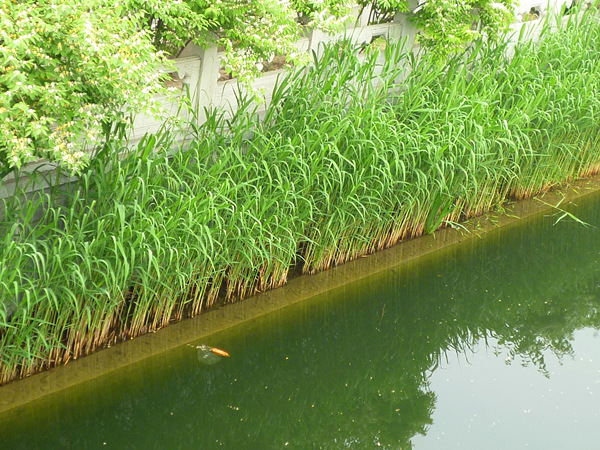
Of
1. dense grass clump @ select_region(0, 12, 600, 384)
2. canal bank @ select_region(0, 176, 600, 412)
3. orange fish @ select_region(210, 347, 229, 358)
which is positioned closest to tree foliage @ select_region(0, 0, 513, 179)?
dense grass clump @ select_region(0, 12, 600, 384)

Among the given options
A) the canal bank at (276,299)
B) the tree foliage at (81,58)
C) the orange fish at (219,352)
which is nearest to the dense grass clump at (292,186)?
the canal bank at (276,299)

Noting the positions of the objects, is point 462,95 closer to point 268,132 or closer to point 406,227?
point 406,227

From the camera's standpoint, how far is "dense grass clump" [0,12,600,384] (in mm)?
4605

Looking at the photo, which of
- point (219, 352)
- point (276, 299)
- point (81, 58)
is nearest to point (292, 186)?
point (276, 299)

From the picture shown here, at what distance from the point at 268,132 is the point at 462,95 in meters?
1.68

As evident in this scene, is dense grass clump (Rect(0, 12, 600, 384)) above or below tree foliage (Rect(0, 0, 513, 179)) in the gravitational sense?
below

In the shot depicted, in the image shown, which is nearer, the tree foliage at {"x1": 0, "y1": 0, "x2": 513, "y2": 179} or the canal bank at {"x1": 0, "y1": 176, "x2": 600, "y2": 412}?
the tree foliage at {"x1": 0, "y1": 0, "x2": 513, "y2": 179}

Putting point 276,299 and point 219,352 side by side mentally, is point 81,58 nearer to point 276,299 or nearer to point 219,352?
point 219,352

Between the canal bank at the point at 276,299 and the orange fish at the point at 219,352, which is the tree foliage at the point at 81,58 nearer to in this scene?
the canal bank at the point at 276,299

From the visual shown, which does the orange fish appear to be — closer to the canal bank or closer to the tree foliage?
the canal bank

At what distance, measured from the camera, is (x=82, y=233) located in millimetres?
4609

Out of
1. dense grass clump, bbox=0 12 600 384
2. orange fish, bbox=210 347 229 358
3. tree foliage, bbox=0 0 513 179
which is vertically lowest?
orange fish, bbox=210 347 229 358

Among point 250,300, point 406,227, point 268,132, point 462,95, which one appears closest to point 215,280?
point 250,300

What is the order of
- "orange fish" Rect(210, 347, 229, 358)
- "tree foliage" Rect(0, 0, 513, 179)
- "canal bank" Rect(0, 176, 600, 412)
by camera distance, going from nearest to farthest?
"tree foliage" Rect(0, 0, 513, 179), "canal bank" Rect(0, 176, 600, 412), "orange fish" Rect(210, 347, 229, 358)
